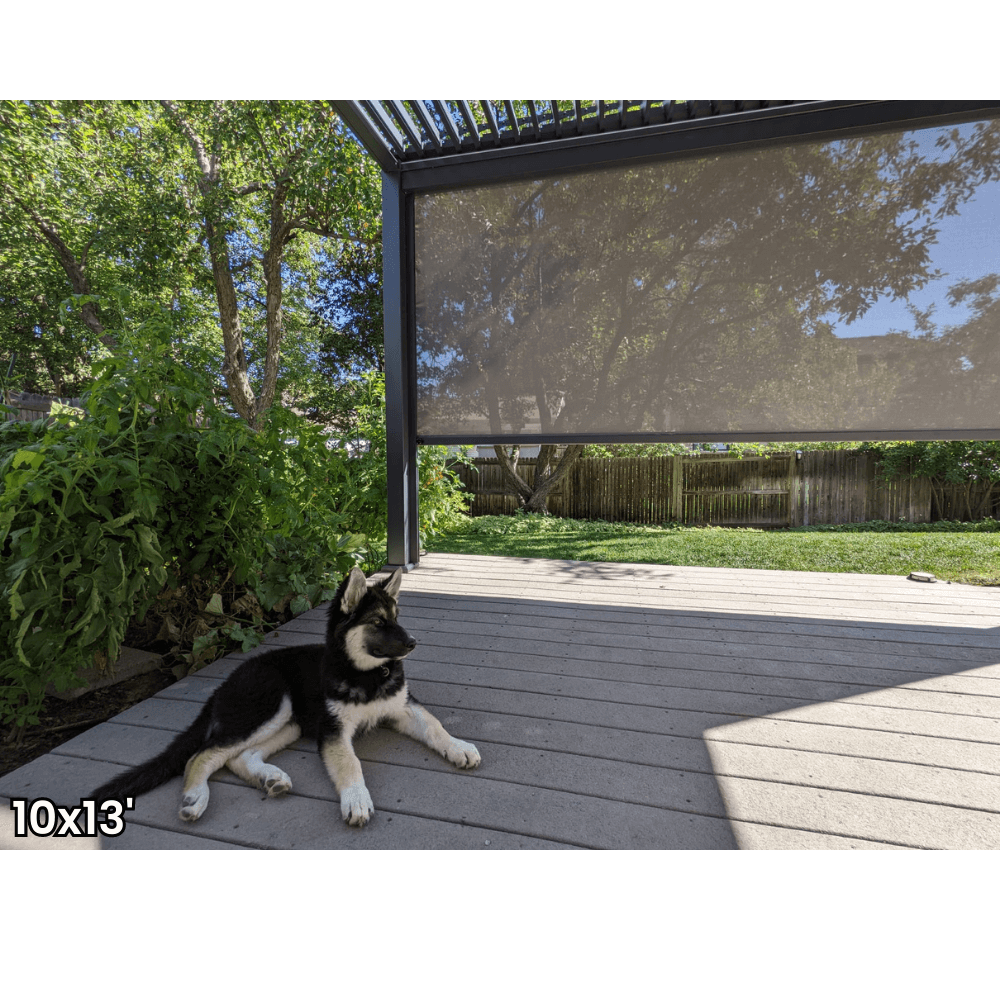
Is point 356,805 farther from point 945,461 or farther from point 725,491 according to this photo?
point 945,461

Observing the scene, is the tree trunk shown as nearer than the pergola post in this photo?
No

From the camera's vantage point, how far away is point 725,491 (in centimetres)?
959

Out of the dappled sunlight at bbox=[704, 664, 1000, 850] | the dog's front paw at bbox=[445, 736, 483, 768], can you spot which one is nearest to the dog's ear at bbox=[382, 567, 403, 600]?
the dog's front paw at bbox=[445, 736, 483, 768]

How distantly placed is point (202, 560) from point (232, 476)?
41cm

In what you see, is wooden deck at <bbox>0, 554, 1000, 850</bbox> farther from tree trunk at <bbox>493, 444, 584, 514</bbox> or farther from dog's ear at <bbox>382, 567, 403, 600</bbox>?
tree trunk at <bbox>493, 444, 584, 514</bbox>

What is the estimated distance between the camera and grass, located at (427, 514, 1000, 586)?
4781mm

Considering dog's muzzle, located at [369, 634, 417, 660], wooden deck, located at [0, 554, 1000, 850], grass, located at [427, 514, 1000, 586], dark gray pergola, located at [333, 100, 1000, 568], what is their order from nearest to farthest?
wooden deck, located at [0, 554, 1000, 850] → dog's muzzle, located at [369, 634, 417, 660] → dark gray pergola, located at [333, 100, 1000, 568] → grass, located at [427, 514, 1000, 586]

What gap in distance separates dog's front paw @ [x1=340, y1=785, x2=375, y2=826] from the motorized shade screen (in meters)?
3.16

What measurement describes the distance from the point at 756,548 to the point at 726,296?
3.30 m

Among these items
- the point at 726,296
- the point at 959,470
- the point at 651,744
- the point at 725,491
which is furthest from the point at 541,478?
the point at 651,744

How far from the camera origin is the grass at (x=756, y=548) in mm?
4781

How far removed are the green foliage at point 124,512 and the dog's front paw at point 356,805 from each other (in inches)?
41.0

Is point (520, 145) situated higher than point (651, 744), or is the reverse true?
point (520, 145)
